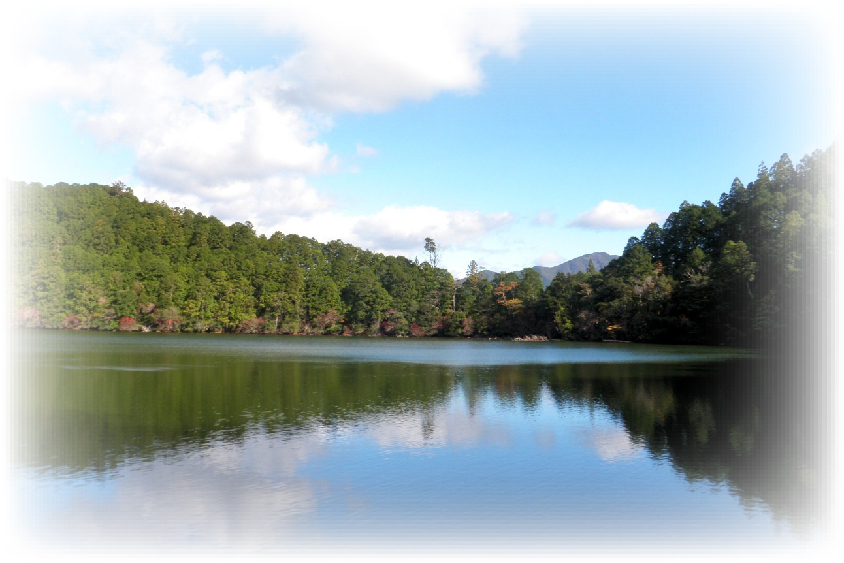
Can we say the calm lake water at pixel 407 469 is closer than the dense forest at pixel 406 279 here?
Yes

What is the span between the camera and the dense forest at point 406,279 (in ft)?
145

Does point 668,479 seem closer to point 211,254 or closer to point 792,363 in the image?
point 792,363

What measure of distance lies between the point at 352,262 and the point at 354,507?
84.9 m

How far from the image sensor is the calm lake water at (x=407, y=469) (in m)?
7.16

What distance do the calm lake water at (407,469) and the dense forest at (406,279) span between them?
2721 cm

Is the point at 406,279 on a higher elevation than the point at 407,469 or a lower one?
higher

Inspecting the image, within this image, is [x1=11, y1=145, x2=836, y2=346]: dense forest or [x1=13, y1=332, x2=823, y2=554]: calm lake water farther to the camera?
[x1=11, y1=145, x2=836, y2=346]: dense forest

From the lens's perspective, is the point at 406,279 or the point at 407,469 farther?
the point at 406,279

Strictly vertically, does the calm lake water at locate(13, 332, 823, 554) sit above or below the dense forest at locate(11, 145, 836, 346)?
below

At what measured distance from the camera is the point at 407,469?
965 centimetres

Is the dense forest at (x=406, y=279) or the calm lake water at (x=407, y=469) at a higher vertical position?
the dense forest at (x=406, y=279)

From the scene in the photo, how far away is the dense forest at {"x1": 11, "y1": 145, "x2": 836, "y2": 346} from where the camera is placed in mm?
44250

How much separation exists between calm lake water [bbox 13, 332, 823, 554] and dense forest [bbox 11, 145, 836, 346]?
2721 centimetres

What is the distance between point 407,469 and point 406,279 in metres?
77.0
